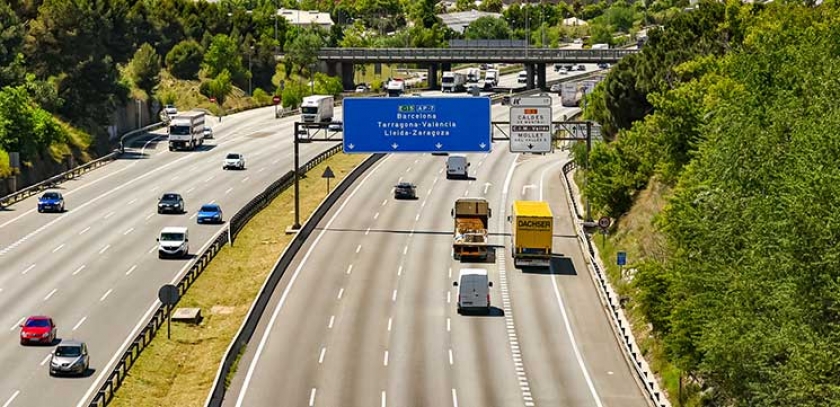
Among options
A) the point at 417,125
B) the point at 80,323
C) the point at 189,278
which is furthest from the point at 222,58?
the point at 80,323

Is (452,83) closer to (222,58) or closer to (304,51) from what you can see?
(304,51)

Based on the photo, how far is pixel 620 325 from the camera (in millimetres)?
60969

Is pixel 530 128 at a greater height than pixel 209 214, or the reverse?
pixel 530 128

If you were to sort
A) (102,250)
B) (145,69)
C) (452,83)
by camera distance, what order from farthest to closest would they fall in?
(452,83) < (145,69) < (102,250)

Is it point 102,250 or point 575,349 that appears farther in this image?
point 102,250

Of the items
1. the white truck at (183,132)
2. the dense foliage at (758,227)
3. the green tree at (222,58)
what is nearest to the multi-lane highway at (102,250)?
the white truck at (183,132)

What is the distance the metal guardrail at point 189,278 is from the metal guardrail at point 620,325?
2140cm

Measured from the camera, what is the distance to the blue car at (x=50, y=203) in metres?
89.1

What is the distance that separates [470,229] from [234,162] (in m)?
40.5

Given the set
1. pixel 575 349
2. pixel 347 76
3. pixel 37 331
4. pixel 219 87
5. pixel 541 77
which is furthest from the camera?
pixel 541 77

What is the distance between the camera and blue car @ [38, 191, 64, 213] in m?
89.1

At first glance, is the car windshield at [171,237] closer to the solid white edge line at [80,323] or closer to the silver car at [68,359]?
the solid white edge line at [80,323]

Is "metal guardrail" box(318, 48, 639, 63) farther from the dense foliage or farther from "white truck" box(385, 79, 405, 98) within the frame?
the dense foliage

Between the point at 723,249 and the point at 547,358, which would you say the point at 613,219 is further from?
the point at 723,249
